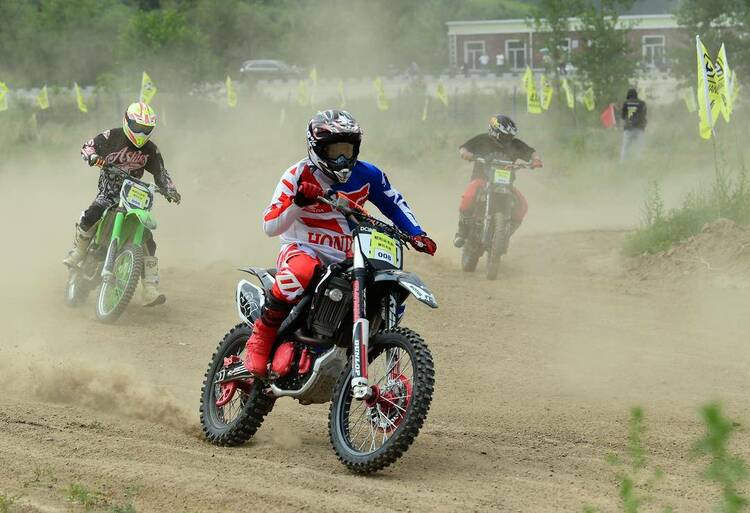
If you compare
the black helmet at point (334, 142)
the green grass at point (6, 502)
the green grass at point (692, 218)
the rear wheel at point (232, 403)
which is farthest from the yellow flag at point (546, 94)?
the green grass at point (6, 502)

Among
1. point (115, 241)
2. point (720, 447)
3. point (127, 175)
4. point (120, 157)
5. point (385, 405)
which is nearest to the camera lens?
point (720, 447)

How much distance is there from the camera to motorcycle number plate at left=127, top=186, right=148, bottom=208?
416 inches

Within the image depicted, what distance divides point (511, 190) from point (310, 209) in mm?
7452

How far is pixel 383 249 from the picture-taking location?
593cm

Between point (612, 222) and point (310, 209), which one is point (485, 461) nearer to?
point (310, 209)

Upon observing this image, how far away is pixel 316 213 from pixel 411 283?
0.92 m

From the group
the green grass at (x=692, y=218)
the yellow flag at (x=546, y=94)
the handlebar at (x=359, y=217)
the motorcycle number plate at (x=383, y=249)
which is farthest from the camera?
the yellow flag at (x=546, y=94)

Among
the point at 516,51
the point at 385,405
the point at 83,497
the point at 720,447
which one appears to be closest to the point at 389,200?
the point at 385,405

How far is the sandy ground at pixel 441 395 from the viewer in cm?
540

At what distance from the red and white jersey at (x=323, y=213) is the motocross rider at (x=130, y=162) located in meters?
4.70

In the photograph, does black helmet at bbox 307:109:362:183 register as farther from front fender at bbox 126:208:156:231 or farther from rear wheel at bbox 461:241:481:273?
rear wheel at bbox 461:241:481:273

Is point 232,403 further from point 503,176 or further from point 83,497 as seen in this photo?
point 503,176

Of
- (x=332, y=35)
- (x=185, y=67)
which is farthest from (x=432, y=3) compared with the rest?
(x=185, y=67)

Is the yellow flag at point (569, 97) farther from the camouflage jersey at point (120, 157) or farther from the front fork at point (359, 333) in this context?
the front fork at point (359, 333)
